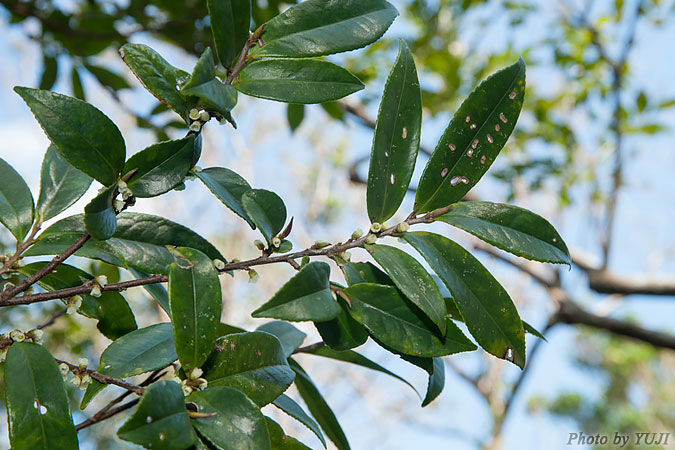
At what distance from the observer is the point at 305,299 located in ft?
1.24

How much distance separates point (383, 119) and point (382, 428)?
5685 mm

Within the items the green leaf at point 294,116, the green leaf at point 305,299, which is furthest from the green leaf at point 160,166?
the green leaf at point 294,116

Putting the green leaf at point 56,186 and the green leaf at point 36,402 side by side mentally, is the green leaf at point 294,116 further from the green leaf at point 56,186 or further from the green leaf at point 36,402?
the green leaf at point 36,402

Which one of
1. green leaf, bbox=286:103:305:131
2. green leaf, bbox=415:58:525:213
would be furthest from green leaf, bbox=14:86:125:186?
green leaf, bbox=286:103:305:131

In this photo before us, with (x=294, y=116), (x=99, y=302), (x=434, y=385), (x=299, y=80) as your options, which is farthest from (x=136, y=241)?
(x=294, y=116)

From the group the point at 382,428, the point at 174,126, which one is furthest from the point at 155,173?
the point at 382,428

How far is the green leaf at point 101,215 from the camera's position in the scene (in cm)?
35

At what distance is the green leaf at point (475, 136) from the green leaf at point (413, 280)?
56mm

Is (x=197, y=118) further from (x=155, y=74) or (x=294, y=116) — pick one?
(x=294, y=116)

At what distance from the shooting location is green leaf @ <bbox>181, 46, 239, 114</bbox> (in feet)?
1.15

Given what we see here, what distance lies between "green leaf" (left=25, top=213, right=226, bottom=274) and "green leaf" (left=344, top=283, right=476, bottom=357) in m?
0.11

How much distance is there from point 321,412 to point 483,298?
0.22 meters

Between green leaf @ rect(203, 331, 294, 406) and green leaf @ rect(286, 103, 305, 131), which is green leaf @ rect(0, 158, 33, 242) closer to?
green leaf @ rect(203, 331, 294, 406)

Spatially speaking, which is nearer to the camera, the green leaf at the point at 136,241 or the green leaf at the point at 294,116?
the green leaf at the point at 136,241
